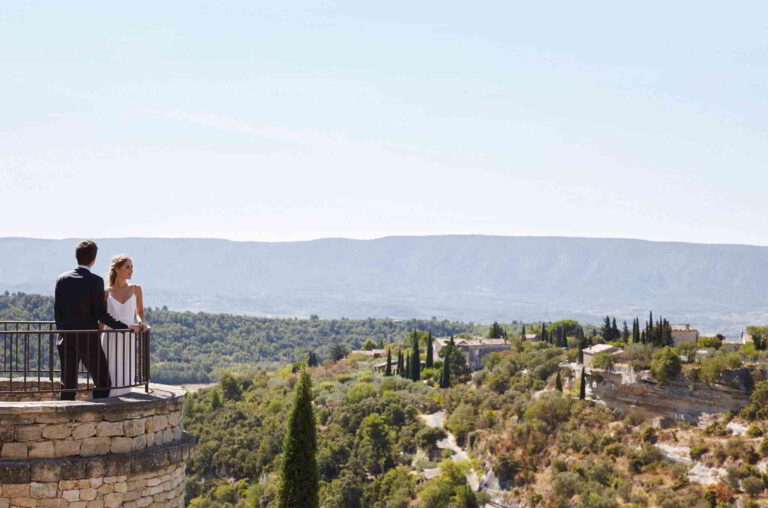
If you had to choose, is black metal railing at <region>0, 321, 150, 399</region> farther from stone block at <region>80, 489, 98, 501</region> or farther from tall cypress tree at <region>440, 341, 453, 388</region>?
tall cypress tree at <region>440, 341, 453, 388</region>

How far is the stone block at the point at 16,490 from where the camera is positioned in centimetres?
651

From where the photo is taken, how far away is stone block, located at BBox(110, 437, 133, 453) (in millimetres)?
6895

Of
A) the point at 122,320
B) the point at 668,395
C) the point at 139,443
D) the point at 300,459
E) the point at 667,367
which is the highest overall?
the point at 122,320

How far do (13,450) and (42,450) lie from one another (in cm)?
20

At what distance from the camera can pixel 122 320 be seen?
771cm

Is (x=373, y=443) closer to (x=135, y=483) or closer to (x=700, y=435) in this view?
(x=700, y=435)

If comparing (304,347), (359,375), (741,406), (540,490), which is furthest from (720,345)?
(304,347)

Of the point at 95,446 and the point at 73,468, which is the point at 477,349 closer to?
the point at 95,446

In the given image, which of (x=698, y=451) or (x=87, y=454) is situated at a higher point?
(x=87, y=454)

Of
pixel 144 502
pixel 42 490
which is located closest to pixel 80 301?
pixel 42 490

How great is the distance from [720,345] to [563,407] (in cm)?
1037

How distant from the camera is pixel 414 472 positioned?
168 feet

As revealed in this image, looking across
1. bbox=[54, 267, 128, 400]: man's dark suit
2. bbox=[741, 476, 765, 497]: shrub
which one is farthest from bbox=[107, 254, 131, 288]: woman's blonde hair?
bbox=[741, 476, 765, 497]: shrub

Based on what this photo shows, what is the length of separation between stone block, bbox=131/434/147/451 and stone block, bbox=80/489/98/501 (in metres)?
0.44
